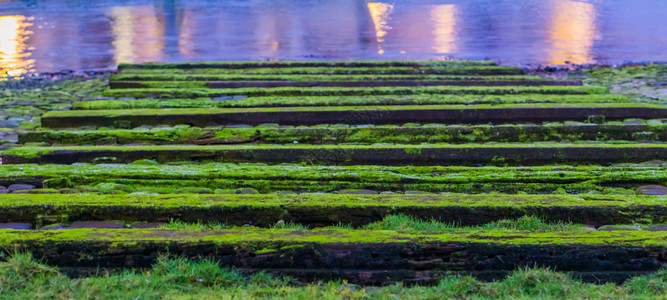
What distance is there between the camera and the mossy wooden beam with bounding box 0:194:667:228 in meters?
3.53

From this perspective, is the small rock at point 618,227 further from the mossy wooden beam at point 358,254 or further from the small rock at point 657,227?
the mossy wooden beam at point 358,254

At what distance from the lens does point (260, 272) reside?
2.93 meters

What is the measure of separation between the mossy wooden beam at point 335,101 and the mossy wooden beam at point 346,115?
28 centimetres

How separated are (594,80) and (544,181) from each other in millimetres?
6597

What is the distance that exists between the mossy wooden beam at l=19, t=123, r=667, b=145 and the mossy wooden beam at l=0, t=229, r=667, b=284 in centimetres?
224

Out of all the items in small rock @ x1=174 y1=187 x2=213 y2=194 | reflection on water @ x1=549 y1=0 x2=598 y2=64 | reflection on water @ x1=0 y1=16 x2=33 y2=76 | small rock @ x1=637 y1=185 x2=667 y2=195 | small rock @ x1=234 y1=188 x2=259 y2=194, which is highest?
small rock @ x1=637 y1=185 x2=667 y2=195

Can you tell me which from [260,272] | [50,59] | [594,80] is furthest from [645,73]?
[50,59]

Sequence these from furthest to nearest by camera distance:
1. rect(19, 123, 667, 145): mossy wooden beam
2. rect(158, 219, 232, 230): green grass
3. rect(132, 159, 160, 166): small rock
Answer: rect(19, 123, 667, 145): mossy wooden beam, rect(132, 159, 160, 166): small rock, rect(158, 219, 232, 230): green grass

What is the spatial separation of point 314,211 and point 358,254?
0.63 metres

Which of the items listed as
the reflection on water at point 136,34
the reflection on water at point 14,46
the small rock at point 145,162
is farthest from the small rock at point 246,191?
the reflection on water at point 136,34

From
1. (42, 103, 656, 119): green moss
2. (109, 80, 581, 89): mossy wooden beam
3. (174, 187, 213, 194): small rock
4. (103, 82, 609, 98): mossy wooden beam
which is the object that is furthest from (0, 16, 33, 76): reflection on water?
(174, 187, 213, 194): small rock

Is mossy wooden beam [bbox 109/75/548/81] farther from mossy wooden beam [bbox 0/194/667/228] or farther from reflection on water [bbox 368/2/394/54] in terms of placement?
reflection on water [bbox 368/2/394/54]

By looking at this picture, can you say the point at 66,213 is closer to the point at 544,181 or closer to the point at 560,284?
the point at 560,284

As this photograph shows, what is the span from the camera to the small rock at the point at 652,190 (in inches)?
157
